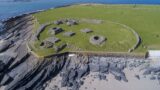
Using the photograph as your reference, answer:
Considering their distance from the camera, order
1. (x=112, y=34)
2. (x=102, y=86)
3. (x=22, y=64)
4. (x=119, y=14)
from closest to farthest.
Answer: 1. (x=102, y=86)
2. (x=22, y=64)
3. (x=112, y=34)
4. (x=119, y=14)

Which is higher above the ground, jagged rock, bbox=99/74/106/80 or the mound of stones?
the mound of stones

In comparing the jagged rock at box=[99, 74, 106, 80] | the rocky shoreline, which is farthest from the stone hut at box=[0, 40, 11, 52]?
the jagged rock at box=[99, 74, 106, 80]

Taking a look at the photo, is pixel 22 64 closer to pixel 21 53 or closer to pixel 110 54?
pixel 21 53

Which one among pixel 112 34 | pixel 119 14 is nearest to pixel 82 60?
pixel 112 34

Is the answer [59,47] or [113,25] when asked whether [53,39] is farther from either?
[113,25]

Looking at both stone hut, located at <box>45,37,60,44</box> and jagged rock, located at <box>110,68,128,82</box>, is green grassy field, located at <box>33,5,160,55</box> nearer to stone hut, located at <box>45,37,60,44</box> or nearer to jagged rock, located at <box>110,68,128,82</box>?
stone hut, located at <box>45,37,60,44</box>

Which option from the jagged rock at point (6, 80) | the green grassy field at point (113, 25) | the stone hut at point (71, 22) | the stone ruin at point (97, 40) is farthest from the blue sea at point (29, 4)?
the jagged rock at point (6, 80)

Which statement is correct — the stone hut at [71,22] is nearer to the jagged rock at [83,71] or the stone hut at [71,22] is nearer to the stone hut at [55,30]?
the stone hut at [55,30]
